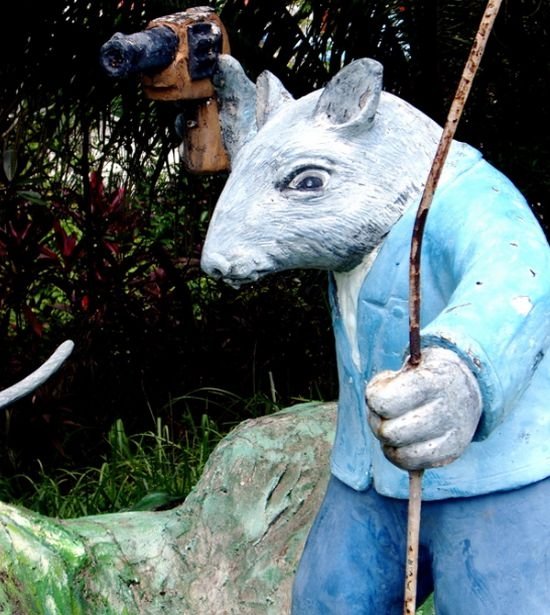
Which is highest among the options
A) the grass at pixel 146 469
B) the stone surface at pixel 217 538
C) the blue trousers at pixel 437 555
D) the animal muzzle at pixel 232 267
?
the animal muzzle at pixel 232 267

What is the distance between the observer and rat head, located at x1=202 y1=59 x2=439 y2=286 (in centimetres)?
156

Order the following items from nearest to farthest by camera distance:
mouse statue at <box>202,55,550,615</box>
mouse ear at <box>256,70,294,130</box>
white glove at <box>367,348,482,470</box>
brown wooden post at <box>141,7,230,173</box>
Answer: white glove at <box>367,348,482,470</box> < mouse statue at <box>202,55,550,615</box> < mouse ear at <box>256,70,294,130</box> < brown wooden post at <box>141,7,230,173</box>

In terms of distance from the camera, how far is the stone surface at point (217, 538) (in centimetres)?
252

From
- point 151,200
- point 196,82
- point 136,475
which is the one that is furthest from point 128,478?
point 196,82

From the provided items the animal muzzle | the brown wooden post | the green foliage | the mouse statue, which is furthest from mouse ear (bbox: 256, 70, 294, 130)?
the green foliage

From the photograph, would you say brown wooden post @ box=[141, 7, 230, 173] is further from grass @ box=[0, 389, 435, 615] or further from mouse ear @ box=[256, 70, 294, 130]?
grass @ box=[0, 389, 435, 615]

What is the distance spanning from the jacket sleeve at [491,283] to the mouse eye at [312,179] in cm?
14

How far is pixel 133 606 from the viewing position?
2.56 m

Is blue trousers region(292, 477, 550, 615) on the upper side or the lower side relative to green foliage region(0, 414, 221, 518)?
upper

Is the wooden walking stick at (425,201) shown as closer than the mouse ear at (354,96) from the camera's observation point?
Yes

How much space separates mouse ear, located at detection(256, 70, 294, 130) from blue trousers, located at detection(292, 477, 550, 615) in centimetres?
51

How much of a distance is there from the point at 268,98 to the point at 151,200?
2.34 meters

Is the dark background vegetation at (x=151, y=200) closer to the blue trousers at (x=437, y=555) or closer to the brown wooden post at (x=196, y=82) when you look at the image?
the brown wooden post at (x=196, y=82)

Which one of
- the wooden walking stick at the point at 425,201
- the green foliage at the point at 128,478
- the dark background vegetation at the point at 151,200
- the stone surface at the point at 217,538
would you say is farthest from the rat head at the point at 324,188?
the dark background vegetation at the point at 151,200
